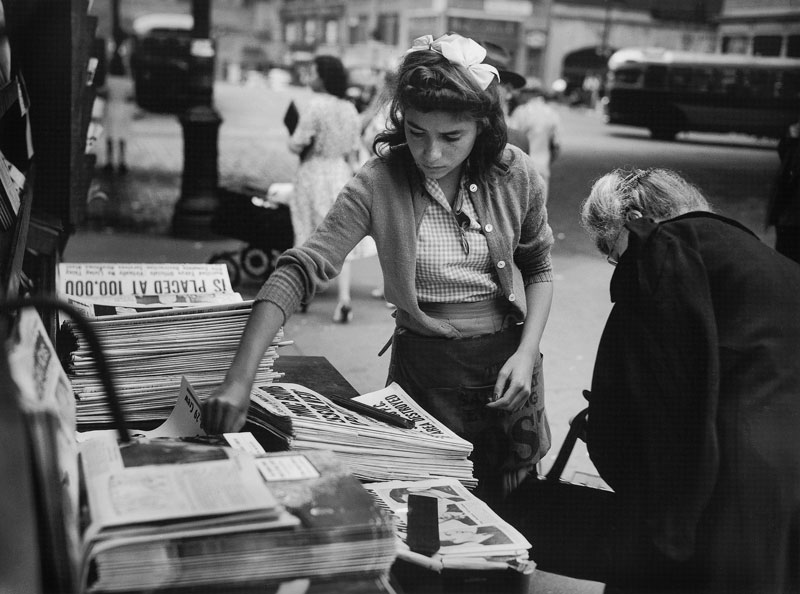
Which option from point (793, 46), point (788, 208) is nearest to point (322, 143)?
point (788, 208)

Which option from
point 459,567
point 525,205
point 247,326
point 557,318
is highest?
point 525,205

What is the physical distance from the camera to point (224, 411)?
5.29 ft

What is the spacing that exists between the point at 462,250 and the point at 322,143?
5.10 m

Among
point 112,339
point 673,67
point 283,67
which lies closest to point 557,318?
point 112,339

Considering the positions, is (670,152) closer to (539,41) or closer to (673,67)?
(673,67)

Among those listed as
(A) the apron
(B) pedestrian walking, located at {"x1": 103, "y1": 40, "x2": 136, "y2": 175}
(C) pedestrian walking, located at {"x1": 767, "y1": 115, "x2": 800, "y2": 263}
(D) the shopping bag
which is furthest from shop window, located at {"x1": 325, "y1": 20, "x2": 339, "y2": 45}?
(D) the shopping bag

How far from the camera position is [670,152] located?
74.0 feet

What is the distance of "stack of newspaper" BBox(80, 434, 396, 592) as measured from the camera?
112 cm

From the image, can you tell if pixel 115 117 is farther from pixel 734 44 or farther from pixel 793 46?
pixel 734 44

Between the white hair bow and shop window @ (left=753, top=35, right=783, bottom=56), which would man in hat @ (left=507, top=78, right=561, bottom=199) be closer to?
the white hair bow

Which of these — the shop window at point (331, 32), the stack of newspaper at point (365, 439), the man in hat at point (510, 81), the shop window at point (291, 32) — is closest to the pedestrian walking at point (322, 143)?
the man in hat at point (510, 81)

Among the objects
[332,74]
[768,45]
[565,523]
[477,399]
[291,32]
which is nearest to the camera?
[565,523]

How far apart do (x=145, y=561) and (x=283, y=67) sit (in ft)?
184

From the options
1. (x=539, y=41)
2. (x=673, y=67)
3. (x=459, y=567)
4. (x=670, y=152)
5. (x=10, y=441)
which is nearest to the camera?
(x=10, y=441)
